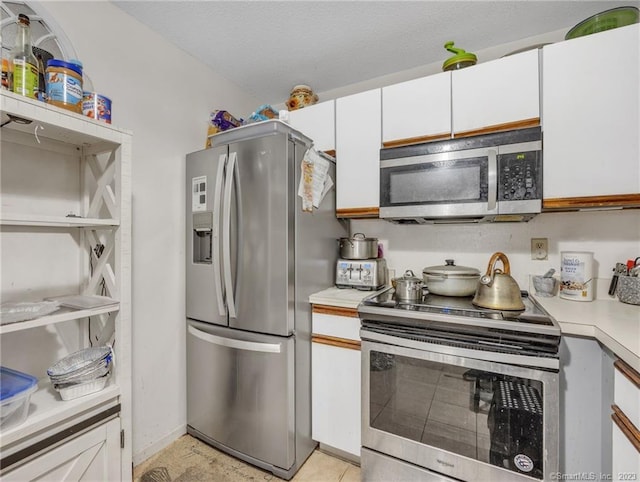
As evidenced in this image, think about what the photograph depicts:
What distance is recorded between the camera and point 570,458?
3.95ft

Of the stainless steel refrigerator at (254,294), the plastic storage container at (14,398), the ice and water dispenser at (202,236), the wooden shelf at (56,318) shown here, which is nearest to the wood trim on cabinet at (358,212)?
the stainless steel refrigerator at (254,294)

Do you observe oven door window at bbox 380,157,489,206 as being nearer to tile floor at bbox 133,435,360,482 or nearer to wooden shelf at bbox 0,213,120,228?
wooden shelf at bbox 0,213,120,228

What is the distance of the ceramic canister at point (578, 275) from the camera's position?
4.90ft

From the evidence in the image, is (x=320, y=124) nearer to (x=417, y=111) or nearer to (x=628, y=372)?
(x=417, y=111)

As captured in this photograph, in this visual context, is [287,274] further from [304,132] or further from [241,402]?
[304,132]

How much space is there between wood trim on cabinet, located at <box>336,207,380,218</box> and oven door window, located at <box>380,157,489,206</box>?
0.36 feet

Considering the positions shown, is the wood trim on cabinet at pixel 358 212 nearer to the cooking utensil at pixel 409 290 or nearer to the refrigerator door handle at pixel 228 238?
the cooking utensil at pixel 409 290

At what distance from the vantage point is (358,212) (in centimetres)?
188

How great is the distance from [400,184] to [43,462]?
1.89m

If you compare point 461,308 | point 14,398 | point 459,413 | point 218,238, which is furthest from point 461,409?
point 14,398

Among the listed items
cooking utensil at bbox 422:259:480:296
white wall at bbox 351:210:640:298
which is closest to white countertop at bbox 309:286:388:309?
cooking utensil at bbox 422:259:480:296

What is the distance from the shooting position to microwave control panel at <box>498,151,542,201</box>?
1388 millimetres

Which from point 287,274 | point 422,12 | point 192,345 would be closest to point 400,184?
point 287,274

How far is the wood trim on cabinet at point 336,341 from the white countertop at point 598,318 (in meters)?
0.19
